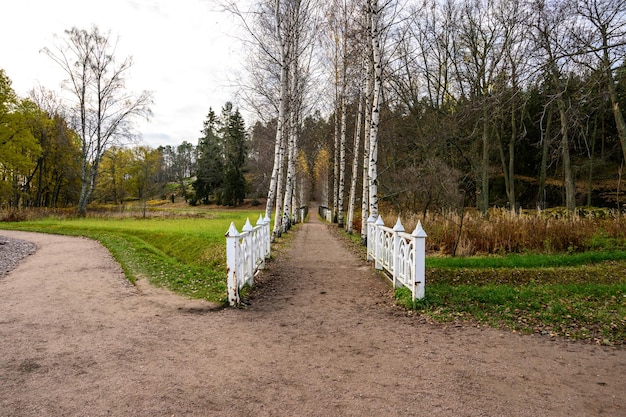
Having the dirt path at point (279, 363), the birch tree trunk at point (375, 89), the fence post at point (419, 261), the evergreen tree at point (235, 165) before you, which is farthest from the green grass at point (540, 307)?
the evergreen tree at point (235, 165)

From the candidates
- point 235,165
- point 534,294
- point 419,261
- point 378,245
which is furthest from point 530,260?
point 235,165

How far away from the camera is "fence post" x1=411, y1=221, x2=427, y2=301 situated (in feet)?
19.6

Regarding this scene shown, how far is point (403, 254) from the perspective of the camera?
695cm

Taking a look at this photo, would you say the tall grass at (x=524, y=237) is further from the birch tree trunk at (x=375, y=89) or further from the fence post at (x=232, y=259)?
the fence post at (x=232, y=259)

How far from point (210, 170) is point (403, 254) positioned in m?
52.3

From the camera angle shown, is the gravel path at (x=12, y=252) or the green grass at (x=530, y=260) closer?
the green grass at (x=530, y=260)

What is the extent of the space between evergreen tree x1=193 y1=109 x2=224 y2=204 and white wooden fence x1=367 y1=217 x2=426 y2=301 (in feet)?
161

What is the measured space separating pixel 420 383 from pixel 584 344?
2457 millimetres

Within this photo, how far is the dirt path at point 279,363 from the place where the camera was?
3.09 m

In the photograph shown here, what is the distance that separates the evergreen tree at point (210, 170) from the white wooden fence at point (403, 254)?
48996 millimetres

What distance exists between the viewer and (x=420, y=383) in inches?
138

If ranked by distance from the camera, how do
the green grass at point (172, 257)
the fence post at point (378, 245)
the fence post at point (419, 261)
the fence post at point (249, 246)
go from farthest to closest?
the fence post at point (378, 245) → the green grass at point (172, 257) → the fence post at point (249, 246) → the fence post at point (419, 261)

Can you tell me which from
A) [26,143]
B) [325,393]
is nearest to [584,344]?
[325,393]

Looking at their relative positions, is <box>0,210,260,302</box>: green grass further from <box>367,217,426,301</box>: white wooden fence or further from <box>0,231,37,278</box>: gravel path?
<box>367,217,426,301</box>: white wooden fence
